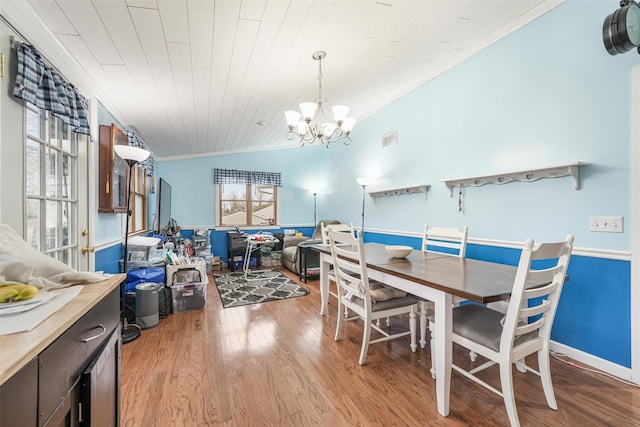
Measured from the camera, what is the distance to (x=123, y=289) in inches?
105

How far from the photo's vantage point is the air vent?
403 centimetres

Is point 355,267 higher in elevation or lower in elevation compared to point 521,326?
higher

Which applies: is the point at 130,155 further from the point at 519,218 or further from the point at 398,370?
the point at 519,218

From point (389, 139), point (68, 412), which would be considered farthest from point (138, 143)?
point (68, 412)

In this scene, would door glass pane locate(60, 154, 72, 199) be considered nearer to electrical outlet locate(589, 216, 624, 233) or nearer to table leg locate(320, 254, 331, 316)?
table leg locate(320, 254, 331, 316)

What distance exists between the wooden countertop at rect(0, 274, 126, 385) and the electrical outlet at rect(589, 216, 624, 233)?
2.93 m

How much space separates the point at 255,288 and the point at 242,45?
306 cm

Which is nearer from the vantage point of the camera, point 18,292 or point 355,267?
point 18,292

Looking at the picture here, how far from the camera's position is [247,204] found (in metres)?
6.08

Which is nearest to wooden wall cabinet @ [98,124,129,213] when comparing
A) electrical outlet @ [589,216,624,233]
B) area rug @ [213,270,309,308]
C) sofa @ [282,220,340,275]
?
area rug @ [213,270,309,308]

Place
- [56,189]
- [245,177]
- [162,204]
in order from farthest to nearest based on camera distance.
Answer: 1. [245,177]
2. [162,204]
3. [56,189]

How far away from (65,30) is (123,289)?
211 cm

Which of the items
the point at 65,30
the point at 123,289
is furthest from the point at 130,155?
the point at 123,289

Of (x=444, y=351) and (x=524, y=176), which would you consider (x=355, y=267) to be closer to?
(x=444, y=351)
